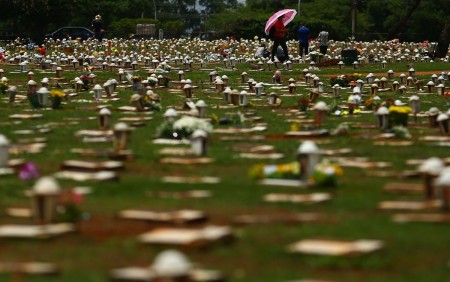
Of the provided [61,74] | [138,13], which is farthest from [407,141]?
[138,13]

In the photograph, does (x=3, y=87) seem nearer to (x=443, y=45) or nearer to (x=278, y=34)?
→ (x=278, y=34)

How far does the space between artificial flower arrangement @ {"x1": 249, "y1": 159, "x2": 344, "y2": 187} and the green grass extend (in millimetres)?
121

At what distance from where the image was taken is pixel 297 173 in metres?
11.5

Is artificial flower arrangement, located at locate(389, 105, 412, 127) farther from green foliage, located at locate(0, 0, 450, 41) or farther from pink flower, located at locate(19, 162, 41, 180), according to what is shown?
green foliage, located at locate(0, 0, 450, 41)

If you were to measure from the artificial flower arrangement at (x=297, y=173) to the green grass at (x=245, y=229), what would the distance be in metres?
0.12

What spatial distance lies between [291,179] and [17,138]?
5.05m

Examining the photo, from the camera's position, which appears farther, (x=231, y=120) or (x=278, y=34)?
(x=278, y=34)

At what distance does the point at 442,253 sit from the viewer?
8.70m

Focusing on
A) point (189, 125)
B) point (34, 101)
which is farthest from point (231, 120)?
point (34, 101)

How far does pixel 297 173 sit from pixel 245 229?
87.8 inches

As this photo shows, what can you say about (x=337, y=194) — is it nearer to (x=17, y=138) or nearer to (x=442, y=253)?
(x=442, y=253)

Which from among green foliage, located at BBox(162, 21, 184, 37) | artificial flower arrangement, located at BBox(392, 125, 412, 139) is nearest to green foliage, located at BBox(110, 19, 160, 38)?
green foliage, located at BBox(162, 21, 184, 37)

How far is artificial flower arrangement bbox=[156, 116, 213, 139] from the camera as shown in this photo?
49.3ft

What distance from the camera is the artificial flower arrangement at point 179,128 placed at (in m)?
15.0
